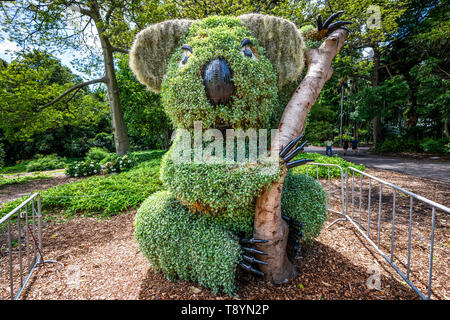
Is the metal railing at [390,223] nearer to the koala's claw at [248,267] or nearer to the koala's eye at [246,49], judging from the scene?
the koala's claw at [248,267]

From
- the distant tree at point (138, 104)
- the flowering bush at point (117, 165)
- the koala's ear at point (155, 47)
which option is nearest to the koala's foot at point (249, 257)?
the koala's ear at point (155, 47)

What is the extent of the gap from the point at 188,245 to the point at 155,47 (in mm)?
2026

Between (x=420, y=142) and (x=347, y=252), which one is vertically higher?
(x=420, y=142)

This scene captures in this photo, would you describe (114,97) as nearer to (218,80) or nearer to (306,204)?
(218,80)

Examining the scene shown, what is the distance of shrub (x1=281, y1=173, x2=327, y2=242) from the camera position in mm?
2305

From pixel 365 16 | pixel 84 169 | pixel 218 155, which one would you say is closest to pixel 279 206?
pixel 218 155

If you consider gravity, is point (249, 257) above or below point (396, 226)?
above

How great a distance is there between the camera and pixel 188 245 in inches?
76.8

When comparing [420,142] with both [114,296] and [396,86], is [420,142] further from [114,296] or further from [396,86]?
[114,296]

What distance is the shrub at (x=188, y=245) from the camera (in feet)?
6.05
